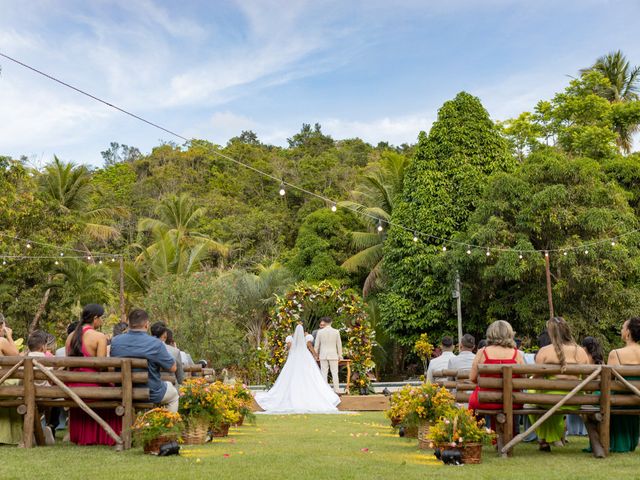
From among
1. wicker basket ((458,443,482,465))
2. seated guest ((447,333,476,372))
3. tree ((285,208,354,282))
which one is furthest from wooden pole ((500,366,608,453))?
tree ((285,208,354,282))

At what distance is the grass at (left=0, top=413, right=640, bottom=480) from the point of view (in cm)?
614

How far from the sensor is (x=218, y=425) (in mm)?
9242

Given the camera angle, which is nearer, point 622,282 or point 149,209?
point 622,282

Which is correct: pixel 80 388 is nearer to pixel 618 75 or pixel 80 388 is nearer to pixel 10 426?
pixel 10 426

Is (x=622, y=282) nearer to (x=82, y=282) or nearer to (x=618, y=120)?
(x=618, y=120)

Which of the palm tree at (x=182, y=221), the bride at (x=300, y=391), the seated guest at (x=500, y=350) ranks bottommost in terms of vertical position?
the bride at (x=300, y=391)

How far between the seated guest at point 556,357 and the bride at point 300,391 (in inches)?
352

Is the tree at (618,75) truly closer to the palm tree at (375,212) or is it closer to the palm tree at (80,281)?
the palm tree at (375,212)

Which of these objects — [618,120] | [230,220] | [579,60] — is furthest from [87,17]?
[579,60]

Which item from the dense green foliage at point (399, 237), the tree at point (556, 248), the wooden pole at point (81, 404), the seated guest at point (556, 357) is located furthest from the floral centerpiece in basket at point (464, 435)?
the tree at point (556, 248)

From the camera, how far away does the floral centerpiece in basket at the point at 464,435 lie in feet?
23.4

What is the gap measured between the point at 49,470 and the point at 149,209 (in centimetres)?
4181

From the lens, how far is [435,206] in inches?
1284

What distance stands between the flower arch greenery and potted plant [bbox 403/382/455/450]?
12.0 metres
